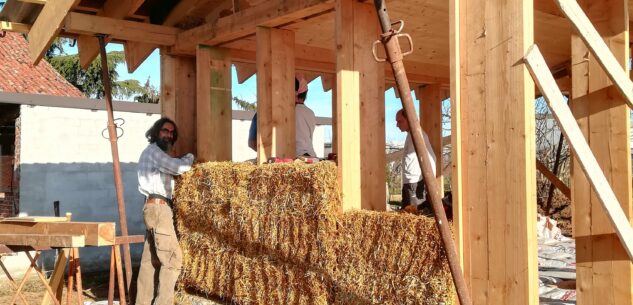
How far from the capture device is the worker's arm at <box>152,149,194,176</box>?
5.79 m

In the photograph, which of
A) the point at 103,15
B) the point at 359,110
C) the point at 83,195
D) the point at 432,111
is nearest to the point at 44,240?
the point at 359,110

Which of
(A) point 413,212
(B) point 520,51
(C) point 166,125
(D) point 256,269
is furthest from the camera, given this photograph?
(C) point 166,125

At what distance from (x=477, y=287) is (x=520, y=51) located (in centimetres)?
136

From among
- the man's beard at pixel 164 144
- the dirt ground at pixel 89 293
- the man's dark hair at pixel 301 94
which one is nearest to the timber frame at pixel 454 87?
the man's beard at pixel 164 144

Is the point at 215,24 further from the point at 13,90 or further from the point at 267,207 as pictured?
the point at 13,90

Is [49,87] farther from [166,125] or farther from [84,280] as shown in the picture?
[166,125]

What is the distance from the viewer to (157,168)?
230 inches

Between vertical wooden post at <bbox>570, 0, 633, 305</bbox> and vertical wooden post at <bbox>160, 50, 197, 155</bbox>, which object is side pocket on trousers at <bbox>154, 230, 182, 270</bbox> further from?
vertical wooden post at <bbox>570, 0, 633, 305</bbox>

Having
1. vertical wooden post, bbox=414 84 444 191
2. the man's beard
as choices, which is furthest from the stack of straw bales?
vertical wooden post, bbox=414 84 444 191

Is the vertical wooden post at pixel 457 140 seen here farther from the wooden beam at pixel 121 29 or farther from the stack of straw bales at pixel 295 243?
the wooden beam at pixel 121 29

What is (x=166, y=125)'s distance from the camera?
604 centimetres

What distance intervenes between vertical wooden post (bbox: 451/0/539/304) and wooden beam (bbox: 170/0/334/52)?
144cm

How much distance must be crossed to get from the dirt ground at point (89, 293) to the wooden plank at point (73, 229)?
78.5 inches

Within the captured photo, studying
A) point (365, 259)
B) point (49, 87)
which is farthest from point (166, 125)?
point (49, 87)
